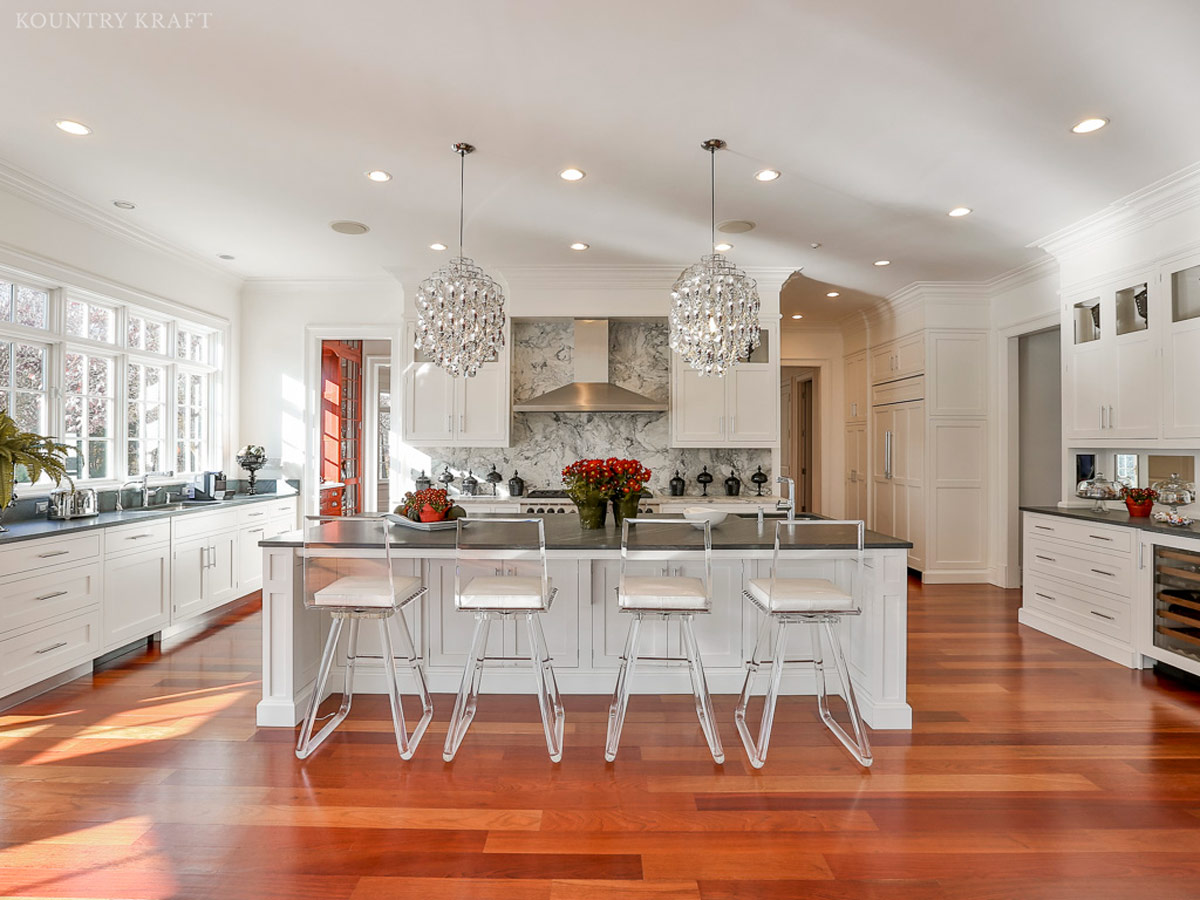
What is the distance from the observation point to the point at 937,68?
104 inches

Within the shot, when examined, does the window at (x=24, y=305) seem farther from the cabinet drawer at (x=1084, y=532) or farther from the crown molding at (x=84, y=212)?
the cabinet drawer at (x=1084, y=532)

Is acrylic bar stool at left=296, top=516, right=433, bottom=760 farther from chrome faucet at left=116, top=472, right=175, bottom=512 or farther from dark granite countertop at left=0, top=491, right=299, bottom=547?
chrome faucet at left=116, top=472, right=175, bottom=512

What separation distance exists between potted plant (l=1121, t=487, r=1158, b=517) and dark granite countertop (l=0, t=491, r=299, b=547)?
6.06m

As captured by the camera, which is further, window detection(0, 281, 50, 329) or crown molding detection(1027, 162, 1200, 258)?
window detection(0, 281, 50, 329)

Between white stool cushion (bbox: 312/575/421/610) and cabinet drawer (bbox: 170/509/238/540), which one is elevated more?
cabinet drawer (bbox: 170/509/238/540)

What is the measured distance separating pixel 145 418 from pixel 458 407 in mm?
2385

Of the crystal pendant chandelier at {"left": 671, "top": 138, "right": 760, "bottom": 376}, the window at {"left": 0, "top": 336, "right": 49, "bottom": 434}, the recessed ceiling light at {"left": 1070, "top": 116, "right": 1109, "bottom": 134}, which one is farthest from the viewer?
the window at {"left": 0, "top": 336, "right": 49, "bottom": 434}

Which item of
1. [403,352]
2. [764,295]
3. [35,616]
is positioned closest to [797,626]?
[764,295]

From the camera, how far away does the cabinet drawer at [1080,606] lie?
3.89 meters

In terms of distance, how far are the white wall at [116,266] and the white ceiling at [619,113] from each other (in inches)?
11.4

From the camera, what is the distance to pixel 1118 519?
4066 millimetres

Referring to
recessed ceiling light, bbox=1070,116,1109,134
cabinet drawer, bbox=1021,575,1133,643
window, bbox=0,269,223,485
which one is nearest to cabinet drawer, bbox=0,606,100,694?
window, bbox=0,269,223,485

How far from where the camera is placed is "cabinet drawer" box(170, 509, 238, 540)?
4.40 m

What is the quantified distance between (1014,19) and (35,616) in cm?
496
